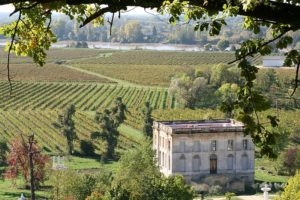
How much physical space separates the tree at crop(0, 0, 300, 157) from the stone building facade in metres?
36.9

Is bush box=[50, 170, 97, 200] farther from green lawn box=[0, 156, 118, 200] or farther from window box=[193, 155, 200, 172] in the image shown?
window box=[193, 155, 200, 172]

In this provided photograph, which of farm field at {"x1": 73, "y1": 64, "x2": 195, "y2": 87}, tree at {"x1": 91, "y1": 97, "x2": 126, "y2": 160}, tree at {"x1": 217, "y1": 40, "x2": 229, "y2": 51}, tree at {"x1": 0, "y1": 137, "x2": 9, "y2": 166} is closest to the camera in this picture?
tree at {"x1": 0, "y1": 137, "x2": 9, "y2": 166}

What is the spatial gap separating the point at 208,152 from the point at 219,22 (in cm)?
3925

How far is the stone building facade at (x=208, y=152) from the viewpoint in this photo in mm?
44031

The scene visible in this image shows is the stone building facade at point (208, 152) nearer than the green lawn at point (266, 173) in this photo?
Yes

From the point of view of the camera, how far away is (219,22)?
536 centimetres

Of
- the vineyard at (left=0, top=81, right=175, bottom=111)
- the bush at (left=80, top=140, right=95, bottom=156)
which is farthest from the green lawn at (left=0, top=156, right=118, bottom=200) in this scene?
the vineyard at (left=0, top=81, right=175, bottom=111)

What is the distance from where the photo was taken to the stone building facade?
44031mm

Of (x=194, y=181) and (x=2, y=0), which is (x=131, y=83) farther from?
(x=2, y=0)

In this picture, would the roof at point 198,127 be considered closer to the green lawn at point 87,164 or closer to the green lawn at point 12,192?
the green lawn at point 87,164

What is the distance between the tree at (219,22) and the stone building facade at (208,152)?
3694 cm

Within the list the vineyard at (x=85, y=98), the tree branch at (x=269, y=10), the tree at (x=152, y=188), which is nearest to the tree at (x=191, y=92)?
the vineyard at (x=85, y=98)

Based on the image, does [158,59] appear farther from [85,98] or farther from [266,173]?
[266,173]

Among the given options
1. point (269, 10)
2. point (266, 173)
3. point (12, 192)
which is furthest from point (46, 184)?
point (269, 10)
